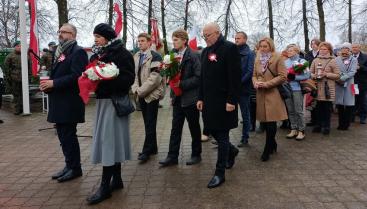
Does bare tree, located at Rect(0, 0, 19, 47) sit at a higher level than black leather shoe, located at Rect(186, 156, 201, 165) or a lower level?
higher

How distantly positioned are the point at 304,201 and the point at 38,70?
9175 millimetres

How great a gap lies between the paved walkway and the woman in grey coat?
1.01 meters

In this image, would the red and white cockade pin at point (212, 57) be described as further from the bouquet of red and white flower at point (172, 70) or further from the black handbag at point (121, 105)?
the black handbag at point (121, 105)

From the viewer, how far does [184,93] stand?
19.8ft

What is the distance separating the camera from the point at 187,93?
6.02 metres

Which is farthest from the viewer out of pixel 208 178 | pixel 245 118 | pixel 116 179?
pixel 245 118

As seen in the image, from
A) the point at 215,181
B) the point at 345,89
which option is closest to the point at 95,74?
the point at 215,181

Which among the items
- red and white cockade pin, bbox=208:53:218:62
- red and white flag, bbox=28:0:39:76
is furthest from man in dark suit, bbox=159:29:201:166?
red and white flag, bbox=28:0:39:76

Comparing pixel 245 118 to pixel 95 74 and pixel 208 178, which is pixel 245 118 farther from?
pixel 95 74

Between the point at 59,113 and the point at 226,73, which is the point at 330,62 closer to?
the point at 226,73

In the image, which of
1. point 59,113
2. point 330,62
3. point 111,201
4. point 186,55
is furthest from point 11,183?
point 330,62

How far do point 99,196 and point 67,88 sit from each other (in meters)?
1.56

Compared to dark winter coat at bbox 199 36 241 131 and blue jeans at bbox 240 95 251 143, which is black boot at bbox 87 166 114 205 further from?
blue jeans at bbox 240 95 251 143

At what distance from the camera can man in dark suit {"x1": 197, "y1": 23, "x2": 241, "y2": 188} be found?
5031mm
